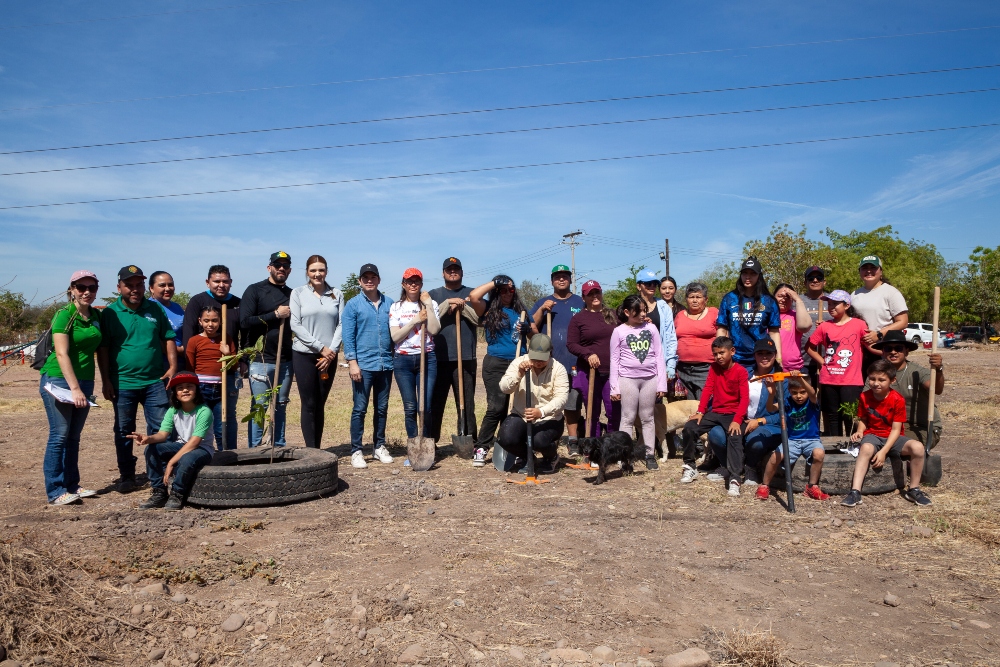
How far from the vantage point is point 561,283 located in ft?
26.5

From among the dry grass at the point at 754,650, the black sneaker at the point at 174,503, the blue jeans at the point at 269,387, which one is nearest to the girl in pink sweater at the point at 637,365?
the blue jeans at the point at 269,387

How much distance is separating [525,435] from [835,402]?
319 centimetres

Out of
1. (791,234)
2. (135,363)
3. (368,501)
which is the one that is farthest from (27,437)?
(791,234)

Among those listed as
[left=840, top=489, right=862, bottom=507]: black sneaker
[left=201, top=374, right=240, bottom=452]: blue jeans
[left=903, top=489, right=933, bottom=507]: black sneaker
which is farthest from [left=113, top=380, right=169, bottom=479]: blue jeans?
[left=903, top=489, right=933, bottom=507]: black sneaker

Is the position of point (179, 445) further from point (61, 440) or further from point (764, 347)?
point (764, 347)

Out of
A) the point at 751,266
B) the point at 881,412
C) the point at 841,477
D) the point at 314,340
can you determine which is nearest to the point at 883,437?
the point at 881,412

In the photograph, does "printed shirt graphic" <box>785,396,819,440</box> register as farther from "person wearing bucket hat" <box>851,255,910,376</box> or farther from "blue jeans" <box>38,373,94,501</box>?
"blue jeans" <box>38,373,94,501</box>

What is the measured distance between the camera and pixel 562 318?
8.10m

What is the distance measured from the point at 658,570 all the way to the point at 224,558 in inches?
114

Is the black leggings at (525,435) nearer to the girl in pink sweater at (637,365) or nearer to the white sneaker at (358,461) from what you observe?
the girl in pink sweater at (637,365)

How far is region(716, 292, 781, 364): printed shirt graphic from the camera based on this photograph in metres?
7.16

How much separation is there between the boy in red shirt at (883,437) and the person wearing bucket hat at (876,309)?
93 centimetres

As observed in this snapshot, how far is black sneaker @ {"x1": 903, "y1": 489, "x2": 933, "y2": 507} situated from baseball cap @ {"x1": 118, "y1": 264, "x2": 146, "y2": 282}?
7.16m

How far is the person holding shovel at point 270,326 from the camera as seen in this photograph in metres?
7.40
